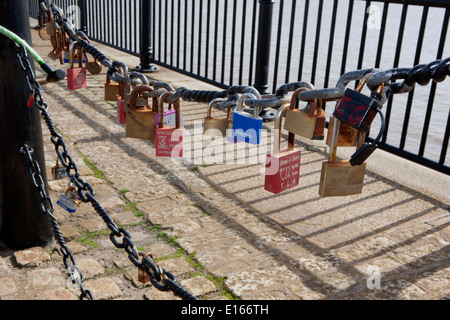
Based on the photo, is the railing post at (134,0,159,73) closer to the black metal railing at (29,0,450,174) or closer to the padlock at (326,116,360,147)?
the black metal railing at (29,0,450,174)

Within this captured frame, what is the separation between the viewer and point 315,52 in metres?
4.87

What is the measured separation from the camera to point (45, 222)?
122 inches

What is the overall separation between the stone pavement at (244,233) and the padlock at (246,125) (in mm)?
844

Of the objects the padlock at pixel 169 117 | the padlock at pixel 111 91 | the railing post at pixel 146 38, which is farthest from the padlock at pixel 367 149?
the railing post at pixel 146 38

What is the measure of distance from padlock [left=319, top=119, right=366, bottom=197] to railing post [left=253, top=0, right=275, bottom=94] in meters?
3.07

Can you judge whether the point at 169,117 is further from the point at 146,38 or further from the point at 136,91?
the point at 146,38

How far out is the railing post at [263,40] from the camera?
5.14 m

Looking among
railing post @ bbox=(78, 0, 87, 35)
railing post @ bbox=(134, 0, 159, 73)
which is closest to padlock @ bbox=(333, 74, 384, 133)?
railing post @ bbox=(134, 0, 159, 73)

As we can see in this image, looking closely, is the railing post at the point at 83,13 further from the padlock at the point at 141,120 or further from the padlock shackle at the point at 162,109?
the padlock shackle at the point at 162,109

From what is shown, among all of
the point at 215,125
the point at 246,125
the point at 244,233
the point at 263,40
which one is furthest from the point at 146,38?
the point at 246,125

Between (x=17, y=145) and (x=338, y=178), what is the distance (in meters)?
1.70

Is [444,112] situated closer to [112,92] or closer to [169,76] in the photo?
[169,76]

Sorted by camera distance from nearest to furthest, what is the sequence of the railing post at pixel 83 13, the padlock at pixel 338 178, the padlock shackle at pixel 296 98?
the padlock shackle at pixel 296 98
the padlock at pixel 338 178
the railing post at pixel 83 13
